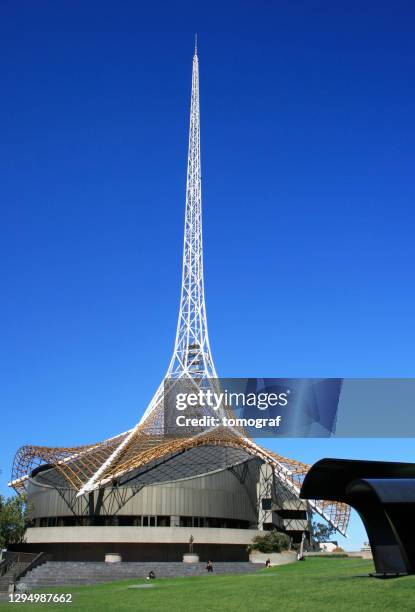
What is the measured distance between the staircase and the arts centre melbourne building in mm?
10028

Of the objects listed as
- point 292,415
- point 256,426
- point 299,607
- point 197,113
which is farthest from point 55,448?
point 299,607

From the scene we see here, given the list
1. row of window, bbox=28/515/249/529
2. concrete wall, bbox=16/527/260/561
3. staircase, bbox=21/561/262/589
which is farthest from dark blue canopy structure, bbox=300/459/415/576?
row of window, bbox=28/515/249/529

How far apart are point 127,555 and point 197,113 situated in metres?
53.5

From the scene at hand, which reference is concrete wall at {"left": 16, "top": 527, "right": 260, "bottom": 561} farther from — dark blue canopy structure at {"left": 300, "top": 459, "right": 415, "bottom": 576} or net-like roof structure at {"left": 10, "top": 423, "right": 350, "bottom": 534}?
dark blue canopy structure at {"left": 300, "top": 459, "right": 415, "bottom": 576}

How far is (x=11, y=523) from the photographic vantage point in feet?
200

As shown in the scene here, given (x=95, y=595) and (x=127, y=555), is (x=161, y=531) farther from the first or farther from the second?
(x=95, y=595)

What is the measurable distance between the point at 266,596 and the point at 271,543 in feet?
117

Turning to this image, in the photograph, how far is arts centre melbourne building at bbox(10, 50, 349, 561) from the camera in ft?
202

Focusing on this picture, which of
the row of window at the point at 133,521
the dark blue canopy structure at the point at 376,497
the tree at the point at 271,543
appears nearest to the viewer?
the dark blue canopy structure at the point at 376,497

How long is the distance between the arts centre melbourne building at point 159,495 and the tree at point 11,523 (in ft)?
6.41

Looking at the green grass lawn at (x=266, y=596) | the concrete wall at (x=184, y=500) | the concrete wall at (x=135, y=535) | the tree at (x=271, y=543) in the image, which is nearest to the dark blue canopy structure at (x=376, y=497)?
the green grass lawn at (x=266, y=596)

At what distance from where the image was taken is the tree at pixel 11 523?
59.9 meters

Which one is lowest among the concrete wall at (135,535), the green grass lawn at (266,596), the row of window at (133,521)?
the green grass lawn at (266,596)

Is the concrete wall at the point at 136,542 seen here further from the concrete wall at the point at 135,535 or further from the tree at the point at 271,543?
the tree at the point at 271,543
